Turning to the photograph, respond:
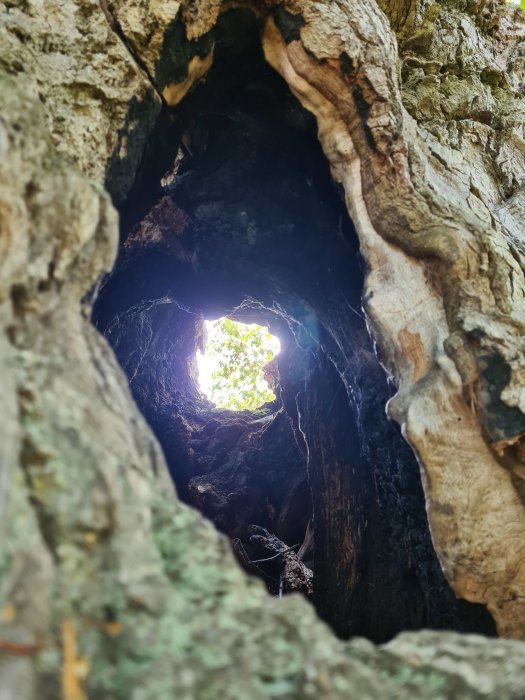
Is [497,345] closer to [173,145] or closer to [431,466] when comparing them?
[431,466]

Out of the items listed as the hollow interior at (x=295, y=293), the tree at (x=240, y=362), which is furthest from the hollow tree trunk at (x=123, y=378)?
the tree at (x=240, y=362)

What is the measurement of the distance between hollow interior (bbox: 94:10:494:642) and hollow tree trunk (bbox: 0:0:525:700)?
1.30 feet

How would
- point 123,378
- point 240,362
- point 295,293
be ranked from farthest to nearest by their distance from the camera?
point 240,362 → point 295,293 → point 123,378

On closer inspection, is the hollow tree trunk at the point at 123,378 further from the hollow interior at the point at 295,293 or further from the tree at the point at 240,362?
the tree at the point at 240,362

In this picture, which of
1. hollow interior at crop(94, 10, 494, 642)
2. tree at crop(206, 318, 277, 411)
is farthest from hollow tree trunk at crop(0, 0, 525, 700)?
tree at crop(206, 318, 277, 411)

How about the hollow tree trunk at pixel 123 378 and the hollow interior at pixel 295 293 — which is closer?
the hollow tree trunk at pixel 123 378

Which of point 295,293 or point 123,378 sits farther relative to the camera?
point 295,293

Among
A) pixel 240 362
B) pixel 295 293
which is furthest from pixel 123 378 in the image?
pixel 240 362

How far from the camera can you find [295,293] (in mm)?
4461

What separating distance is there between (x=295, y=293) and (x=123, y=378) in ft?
9.57

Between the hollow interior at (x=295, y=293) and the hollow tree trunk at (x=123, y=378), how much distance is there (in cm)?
40

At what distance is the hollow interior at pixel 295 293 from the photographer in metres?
3.37

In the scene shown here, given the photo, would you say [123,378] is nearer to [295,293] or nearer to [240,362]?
[295,293]

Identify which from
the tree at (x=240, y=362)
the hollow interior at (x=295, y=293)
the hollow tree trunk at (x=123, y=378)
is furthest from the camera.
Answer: the tree at (x=240, y=362)
